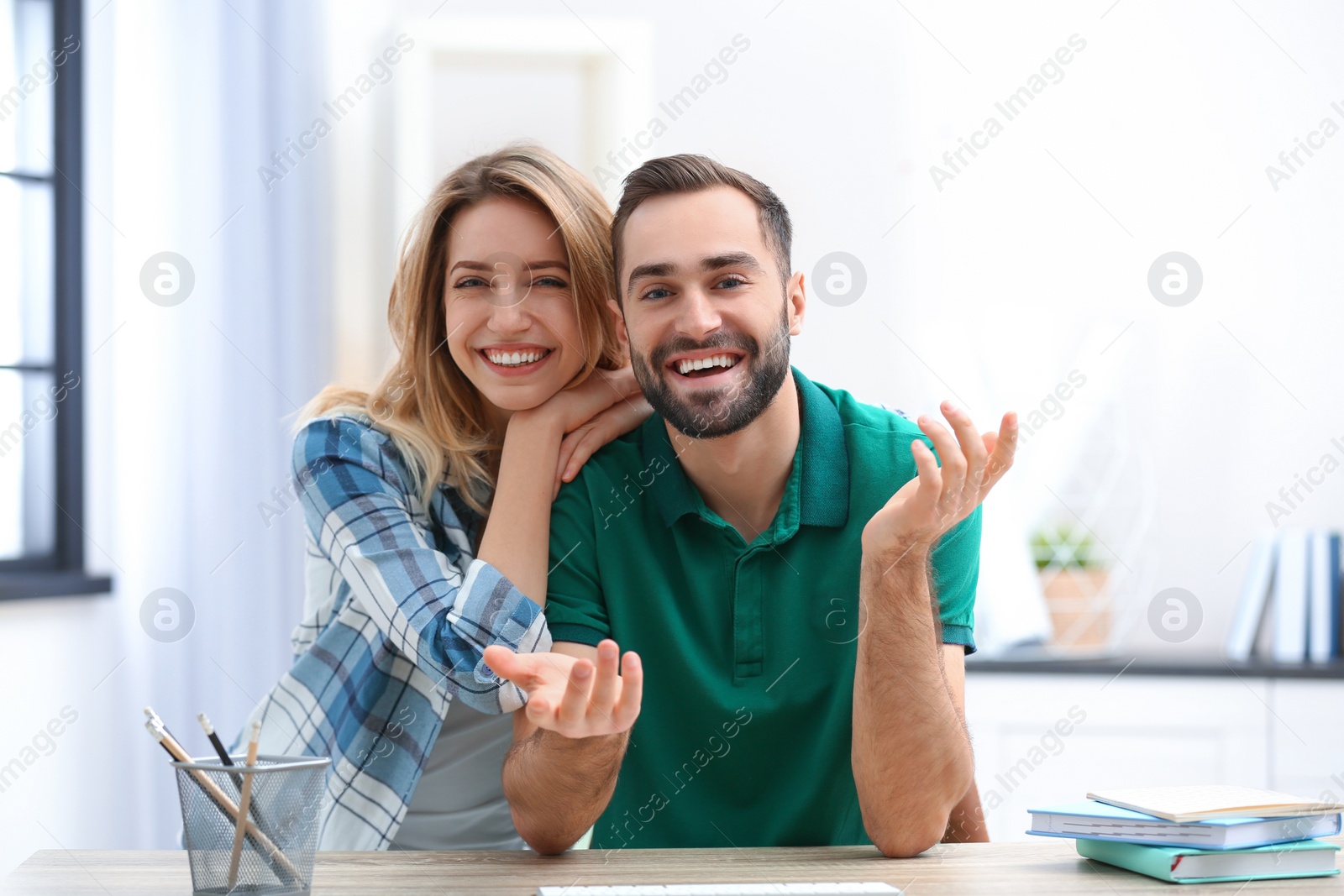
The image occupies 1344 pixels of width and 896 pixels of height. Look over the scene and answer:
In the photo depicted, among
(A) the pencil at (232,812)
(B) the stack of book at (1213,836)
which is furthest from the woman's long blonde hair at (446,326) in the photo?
(B) the stack of book at (1213,836)

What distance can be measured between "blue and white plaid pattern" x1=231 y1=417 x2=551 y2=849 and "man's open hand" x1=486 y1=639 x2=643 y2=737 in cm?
27

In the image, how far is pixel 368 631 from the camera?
4.75 feet

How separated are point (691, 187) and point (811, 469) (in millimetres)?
400

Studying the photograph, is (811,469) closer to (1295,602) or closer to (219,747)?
(219,747)

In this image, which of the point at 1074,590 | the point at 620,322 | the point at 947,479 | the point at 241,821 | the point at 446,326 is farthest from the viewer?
the point at 1074,590

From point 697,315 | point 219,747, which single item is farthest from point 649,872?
point 697,315

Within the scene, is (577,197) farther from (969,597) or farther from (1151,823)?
(1151,823)

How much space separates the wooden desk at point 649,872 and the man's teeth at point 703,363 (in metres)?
0.57

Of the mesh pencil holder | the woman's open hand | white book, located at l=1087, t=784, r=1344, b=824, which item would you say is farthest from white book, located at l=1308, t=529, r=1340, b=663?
the mesh pencil holder

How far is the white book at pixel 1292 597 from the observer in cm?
254

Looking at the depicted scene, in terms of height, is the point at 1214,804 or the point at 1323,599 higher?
the point at 1214,804

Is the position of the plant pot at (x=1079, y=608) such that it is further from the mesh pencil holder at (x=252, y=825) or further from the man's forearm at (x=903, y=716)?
the mesh pencil holder at (x=252, y=825)

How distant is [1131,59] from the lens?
2957mm

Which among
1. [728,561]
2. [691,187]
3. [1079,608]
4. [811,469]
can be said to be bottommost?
[1079,608]
